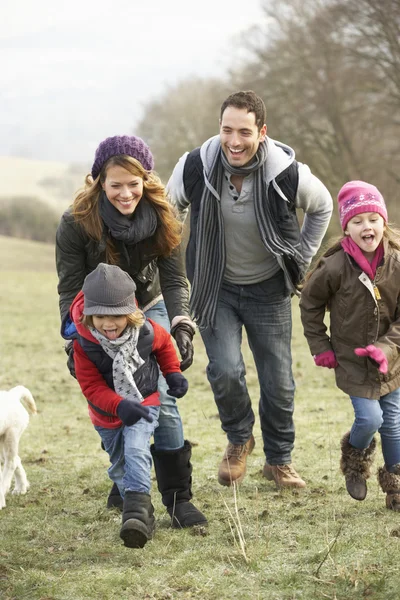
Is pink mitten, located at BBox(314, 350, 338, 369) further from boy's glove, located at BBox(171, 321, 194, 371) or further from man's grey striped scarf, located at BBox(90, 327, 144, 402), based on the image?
man's grey striped scarf, located at BBox(90, 327, 144, 402)

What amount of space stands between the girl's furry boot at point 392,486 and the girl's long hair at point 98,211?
74.6 inches

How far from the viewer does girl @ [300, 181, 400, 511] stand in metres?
5.19

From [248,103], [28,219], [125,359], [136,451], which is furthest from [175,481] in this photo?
[28,219]

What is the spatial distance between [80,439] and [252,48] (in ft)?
68.6

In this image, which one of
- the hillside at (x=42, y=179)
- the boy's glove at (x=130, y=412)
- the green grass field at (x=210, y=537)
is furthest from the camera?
the hillside at (x=42, y=179)

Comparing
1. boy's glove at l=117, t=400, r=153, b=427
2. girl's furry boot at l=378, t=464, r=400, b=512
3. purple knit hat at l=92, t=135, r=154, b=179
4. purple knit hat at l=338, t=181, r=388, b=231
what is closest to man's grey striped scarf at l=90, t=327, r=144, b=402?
boy's glove at l=117, t=400, r=153, b=427

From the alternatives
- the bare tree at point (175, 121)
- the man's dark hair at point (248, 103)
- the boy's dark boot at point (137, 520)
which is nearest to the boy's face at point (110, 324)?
the boy's dark boot at point (137, 520)

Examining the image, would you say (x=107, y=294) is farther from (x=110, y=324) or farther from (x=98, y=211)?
(x=98, y=211)

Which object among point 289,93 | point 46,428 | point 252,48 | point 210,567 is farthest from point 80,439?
point 252,48

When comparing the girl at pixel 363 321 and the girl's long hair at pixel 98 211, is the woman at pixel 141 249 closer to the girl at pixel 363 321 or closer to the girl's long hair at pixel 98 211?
the girl's long hair at pixel 98 211

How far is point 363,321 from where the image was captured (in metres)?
5.24

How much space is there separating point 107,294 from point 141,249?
66cm

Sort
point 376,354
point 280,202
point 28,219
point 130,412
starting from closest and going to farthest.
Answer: point 130,412 → point 376,354 → point 280,202 → point 28,219

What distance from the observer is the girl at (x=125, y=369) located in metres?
4.75
